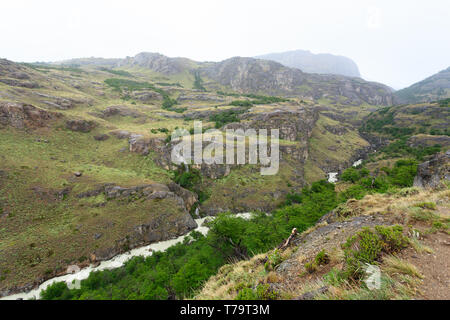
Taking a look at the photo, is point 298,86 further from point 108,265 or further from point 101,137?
point 108,265

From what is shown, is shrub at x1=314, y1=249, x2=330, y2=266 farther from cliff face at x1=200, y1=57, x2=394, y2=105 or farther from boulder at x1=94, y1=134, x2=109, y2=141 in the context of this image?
cliff face at x1=200, y1=57, x2=394, y2=105

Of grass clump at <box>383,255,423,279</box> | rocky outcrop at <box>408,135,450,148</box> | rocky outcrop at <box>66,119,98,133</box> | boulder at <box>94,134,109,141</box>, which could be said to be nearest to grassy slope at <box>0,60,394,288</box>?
boulder at <box>94,134,109,141</box>

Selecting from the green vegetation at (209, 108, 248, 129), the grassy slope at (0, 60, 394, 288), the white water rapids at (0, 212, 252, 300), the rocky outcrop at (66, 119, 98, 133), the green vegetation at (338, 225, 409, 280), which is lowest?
Answer: the white water rapids at (0, 212, 252, 300)

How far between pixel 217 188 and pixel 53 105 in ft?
211

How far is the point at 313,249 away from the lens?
7.66 meters

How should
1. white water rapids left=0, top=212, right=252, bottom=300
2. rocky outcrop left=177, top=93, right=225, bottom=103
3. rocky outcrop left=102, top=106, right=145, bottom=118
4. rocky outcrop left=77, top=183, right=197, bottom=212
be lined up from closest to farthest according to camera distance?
white water rapids left=0, top=212, right=252, bottom=300 < rocky outcrop left=77, top=183, right=197, bottom=212 < rocky outcrop left=102, top=106, right=145, bottom=118 < rocky outcrop left=177, top=93, right=225, bottom=103

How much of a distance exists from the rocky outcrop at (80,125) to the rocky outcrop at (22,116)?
4579 mm

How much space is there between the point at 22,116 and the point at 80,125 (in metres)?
11.8

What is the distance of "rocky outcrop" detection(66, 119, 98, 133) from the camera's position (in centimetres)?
5241

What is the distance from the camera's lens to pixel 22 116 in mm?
44406

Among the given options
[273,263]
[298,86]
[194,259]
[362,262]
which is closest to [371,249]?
[362,262]

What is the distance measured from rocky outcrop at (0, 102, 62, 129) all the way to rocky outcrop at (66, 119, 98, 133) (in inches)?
180
